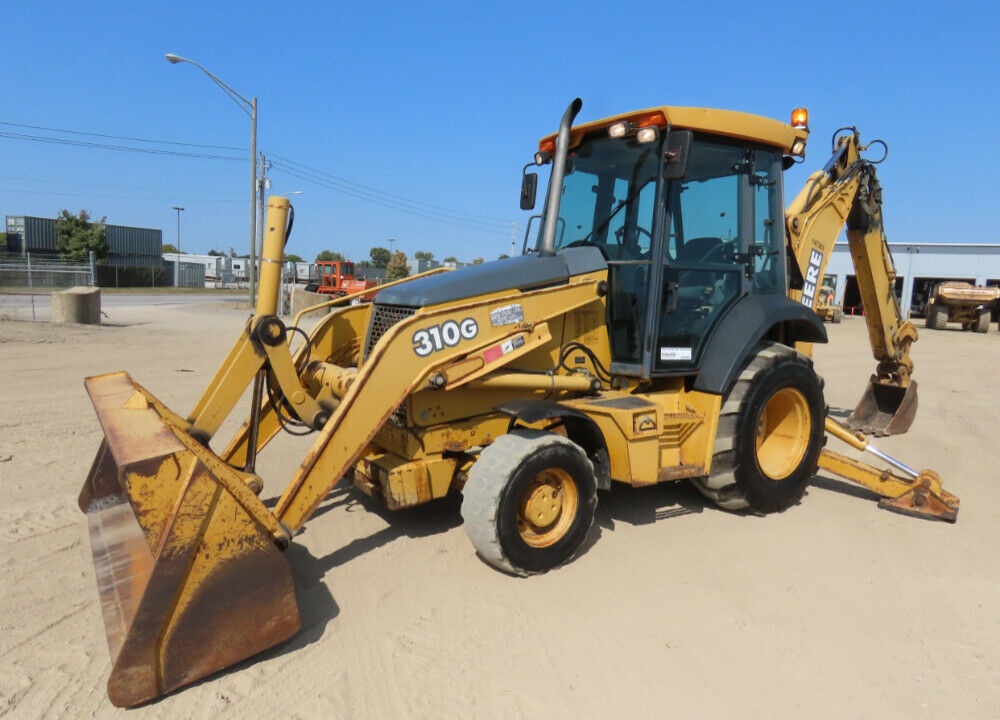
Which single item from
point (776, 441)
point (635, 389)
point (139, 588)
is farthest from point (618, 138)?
point (139, 588)

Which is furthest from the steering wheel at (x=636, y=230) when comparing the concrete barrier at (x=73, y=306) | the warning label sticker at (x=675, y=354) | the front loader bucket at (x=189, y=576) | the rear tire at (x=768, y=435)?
the concrete barrier at (x=73, y=306)

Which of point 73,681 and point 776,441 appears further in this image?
point 776,441

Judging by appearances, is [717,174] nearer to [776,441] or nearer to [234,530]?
[776,441]

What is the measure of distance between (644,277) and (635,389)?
2.56 ft

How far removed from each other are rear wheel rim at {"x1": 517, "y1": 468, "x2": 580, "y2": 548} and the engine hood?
3.82 feet

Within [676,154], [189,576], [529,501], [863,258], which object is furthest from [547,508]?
[863,258]

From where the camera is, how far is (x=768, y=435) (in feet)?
17.8

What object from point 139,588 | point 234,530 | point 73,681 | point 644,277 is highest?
point 644,277

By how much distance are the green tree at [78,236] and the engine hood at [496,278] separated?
45105 millimetres

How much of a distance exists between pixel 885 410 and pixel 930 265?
1518 inches

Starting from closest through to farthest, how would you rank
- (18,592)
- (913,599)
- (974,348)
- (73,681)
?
(73,681) < (18,592) < (913,599) < (974,348)

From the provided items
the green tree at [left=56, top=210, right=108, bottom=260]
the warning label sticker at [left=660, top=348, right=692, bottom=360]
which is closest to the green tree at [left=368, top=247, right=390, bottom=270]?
the green tree at [left=56, top=210, right=108, bottom=260]

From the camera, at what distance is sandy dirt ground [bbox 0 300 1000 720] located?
9.43ft

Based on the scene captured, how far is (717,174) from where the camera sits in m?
4.81
